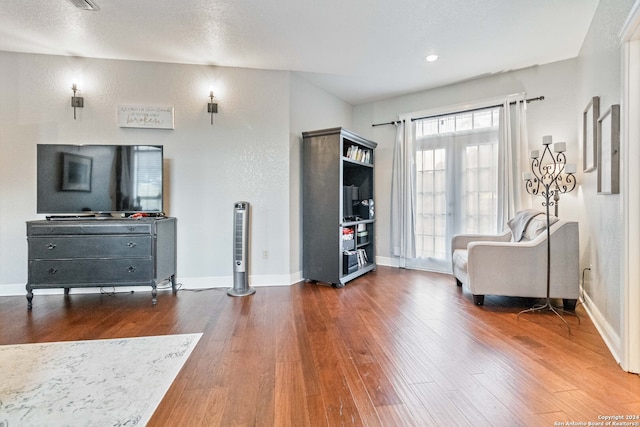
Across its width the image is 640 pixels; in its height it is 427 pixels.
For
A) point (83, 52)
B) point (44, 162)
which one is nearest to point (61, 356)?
point (44, 162)

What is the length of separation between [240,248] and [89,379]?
177cm

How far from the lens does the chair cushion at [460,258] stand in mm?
3251

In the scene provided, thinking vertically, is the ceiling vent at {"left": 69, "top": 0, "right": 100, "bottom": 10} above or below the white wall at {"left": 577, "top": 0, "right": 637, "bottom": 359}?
above

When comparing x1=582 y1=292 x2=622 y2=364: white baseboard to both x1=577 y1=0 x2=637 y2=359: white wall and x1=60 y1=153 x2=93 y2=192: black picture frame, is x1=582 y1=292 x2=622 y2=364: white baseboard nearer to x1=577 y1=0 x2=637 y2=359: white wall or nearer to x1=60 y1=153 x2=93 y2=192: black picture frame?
x1=577 y1=0 x2=637 y2=359: white wall

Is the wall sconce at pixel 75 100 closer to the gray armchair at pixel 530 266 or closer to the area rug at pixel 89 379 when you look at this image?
the area rug at pixel 89 379

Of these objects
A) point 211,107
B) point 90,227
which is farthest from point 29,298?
point 211,107

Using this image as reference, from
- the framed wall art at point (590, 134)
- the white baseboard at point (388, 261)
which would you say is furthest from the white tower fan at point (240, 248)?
the framed wall art at point (590, 134)

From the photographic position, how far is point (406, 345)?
6.99 ft

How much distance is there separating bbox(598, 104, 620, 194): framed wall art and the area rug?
310cm

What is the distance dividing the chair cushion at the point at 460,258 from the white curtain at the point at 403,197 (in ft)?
2.89

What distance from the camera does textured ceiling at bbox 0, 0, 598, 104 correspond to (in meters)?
2.50

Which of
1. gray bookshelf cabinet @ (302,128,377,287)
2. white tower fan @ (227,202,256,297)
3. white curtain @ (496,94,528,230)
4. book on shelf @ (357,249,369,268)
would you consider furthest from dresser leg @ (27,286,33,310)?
white curtain @ (496,94,528,230)

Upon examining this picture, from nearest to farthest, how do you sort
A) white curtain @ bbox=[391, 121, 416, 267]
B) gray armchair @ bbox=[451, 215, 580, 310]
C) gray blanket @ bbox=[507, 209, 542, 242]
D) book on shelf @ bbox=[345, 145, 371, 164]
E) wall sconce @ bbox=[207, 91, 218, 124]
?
gray armchair @ bbox=[451, 215, 580, 310]
gray blanket @ bbox=[507, 209, 542, 242]
wall sconce @ bbox=[207, 91, 218, 124]
book on shelf @ bbox=[345, 145, 371, 164]
white curtain @ bbox=[391, 121, 416, 267]

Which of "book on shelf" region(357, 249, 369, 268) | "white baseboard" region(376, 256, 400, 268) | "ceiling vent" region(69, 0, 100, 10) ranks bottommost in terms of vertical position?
"white baseboard" region(376, 256, 400, 268)
